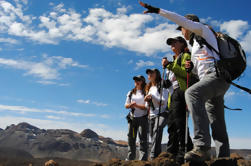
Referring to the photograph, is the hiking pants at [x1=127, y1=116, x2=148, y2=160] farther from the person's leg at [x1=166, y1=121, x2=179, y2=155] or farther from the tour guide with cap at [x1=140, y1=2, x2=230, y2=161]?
the tour guide with cap at [x1=140, y1=2, x2=230, y2=161]

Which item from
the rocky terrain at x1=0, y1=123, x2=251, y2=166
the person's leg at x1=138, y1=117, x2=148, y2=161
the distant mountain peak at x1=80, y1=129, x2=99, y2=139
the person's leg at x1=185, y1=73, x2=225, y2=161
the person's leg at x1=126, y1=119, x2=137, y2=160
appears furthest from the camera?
the distant mountain peak at x1=80, y1=129, x2=99, y2=139

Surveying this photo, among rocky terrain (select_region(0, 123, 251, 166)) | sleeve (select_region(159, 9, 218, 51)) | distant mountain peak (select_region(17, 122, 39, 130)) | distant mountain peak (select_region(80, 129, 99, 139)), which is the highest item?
distant mountain peak (select_region(17, 122, 39, 130))

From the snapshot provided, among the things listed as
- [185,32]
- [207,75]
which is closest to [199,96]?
[207,75]

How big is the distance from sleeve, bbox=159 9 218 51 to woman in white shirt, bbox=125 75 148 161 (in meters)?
3.40

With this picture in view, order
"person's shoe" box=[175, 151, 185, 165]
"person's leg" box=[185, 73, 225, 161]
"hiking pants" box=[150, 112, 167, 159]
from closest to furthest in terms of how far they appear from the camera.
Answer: "person's leg" box=[185, 73, 225, 161] → "person's shoe" box=[175, 151, 185, 165] → "hiking pants" box=[150, 112, 167, 159]

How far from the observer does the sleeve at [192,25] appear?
3.26 metres

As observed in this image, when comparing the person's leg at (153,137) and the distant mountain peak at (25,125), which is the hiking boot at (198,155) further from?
the distant mountain peak at (25,125)

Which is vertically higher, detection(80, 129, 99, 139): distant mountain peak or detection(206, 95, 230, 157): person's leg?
detection(80, 129, 99, 139): distant mountain peak

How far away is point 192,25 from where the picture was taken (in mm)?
3324

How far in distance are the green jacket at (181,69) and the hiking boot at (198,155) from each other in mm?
1273

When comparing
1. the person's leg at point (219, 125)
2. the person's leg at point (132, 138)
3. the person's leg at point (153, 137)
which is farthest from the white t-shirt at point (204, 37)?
the person's leg at point (132, 138)

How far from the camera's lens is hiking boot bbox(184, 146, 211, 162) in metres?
3.09

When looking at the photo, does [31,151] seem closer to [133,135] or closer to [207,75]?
[133,135]

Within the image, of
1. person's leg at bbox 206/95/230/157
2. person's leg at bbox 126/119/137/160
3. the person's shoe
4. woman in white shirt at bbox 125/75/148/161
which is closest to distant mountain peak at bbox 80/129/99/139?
person's leg at bbox 126/119/137/160
